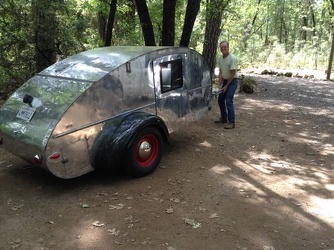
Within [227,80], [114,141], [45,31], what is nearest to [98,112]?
[114,141]

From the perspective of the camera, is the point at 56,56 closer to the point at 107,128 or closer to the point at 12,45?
the point at 12,45

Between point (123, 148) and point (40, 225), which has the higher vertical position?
A: point (123, 148)

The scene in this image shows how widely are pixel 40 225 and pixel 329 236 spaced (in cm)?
338

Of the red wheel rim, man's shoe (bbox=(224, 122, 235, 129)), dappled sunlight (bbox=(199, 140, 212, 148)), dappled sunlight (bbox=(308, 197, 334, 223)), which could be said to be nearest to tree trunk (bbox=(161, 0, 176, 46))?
man's shoe (bbox=(224, 122, 235, 129))

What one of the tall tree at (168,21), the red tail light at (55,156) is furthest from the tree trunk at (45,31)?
the red tail light at (55,156)

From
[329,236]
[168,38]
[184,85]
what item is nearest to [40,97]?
[184,85]

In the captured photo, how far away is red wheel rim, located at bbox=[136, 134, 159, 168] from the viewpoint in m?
5.33

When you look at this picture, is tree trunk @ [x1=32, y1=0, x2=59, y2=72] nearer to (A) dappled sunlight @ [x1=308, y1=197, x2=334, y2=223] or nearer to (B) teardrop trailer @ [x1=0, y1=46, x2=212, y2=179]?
(B) teardrop trailer @ [x1=0, y1=46, x2=212, y2=179]

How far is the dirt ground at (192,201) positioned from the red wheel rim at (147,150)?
25 centimetres

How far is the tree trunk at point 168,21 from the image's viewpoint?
867 cm

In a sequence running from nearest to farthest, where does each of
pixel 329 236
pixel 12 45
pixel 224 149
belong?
pixel 329 236, pixel 224 149, pixel 12 45

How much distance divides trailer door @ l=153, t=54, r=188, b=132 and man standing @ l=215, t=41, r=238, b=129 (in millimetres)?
1719

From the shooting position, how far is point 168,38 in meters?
9.01

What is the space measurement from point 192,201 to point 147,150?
1.17m
